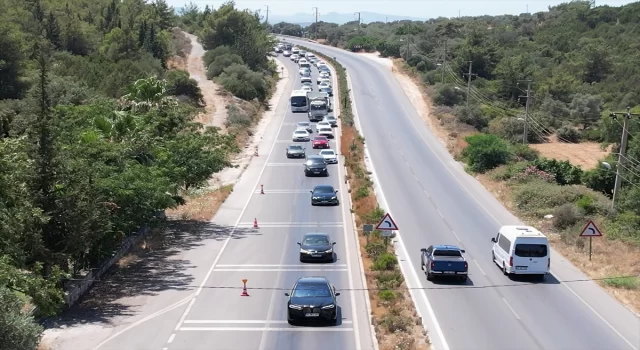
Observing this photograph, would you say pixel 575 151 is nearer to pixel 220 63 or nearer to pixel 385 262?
pixel 220 63

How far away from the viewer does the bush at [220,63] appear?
99000 millimetres

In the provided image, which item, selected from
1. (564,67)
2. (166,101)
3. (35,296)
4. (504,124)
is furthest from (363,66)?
(35,296)

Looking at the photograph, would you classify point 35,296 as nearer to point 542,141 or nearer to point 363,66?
point 542,141

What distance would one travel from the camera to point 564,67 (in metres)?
116

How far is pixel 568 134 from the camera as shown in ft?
268

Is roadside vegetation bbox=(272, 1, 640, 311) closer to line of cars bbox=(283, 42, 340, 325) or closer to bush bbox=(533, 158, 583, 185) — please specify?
bush bbox=(533, 158, 583, 185)

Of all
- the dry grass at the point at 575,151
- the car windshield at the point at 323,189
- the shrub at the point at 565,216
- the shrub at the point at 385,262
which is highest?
the shrub at the point at 385,262

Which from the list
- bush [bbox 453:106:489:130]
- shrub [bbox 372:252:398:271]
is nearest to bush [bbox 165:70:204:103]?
bush [bbox 453:106:489:130]

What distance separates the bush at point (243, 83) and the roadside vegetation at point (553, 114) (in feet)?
67.2

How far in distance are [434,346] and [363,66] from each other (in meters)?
106

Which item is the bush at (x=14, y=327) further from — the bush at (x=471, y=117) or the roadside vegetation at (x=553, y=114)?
the bush at (x=471, y=117)

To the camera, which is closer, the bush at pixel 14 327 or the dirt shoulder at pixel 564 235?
the bush at pixel 14 327

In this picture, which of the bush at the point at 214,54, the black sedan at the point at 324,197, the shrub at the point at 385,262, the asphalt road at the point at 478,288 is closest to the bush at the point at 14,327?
the asphalt road at the point at 478,288

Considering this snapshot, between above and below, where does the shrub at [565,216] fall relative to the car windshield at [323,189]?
above
